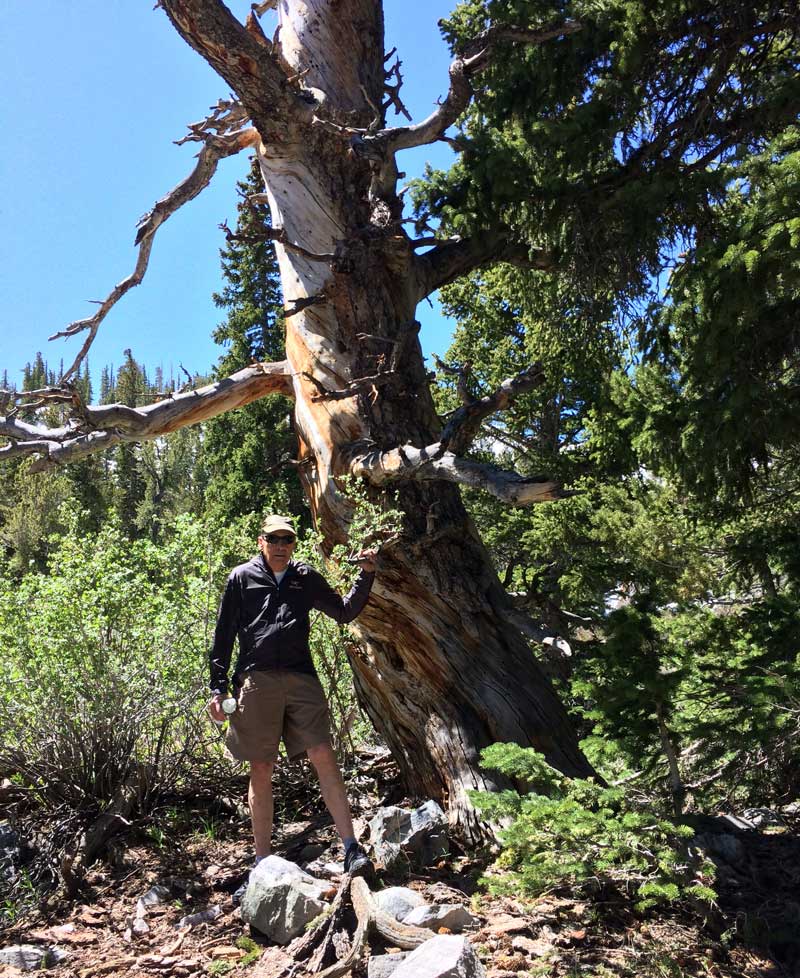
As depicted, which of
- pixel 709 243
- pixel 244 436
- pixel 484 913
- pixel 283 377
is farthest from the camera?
pixel 244 436

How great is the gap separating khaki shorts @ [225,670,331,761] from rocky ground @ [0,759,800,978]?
72 centimetres

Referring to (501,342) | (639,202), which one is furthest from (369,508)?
(501,342)

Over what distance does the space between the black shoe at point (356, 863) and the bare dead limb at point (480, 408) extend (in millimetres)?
Result: 2043

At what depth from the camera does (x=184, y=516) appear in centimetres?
496

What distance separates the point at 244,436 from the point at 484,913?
759 inches

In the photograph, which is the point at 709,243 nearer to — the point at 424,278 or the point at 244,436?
the point at 424,278

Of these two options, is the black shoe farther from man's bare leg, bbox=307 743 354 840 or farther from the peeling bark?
the peeling bark

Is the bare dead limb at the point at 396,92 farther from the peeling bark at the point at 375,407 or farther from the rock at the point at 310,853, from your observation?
the rock at the point at 310,853

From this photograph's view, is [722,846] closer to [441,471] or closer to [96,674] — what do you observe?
[441,471]

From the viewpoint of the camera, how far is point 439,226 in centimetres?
569

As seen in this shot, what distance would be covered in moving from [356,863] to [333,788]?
1.33ft

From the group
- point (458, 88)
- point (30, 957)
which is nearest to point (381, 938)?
point (30, 957)

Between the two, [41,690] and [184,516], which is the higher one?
[184,516]

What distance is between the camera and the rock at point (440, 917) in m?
3.22
